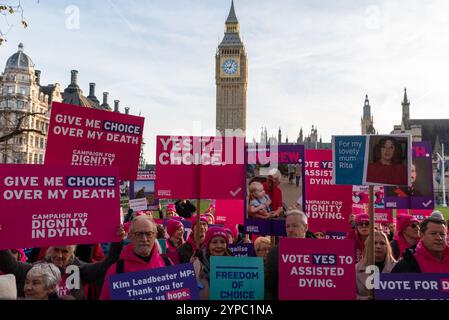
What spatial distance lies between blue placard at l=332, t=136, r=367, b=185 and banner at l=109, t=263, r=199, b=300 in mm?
2539

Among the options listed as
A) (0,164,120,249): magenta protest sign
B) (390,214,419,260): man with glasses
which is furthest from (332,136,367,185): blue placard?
(0,164,120,249): magenta protest sign

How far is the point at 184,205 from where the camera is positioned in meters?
11.3

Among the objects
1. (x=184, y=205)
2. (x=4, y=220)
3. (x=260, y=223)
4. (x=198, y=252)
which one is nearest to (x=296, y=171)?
(x=260, y=223)

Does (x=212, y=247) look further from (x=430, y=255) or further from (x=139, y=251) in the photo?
(x=430, y=255)

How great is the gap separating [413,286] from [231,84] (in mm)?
87389

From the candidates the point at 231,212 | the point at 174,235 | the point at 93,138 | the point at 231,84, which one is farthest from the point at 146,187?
the point at 231,84

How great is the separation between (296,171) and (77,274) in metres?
3.22

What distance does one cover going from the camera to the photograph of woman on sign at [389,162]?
15.7 feet

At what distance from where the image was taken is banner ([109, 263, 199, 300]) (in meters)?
2.98

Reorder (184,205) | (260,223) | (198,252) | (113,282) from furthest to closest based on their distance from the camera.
→ (184,205)
(260,223)
(198,252)
(113,282)

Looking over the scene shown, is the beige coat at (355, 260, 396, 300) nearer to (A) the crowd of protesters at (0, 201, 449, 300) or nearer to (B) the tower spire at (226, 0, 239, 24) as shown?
(A) the crowd of protesters at (0, 201, 449, 300)
